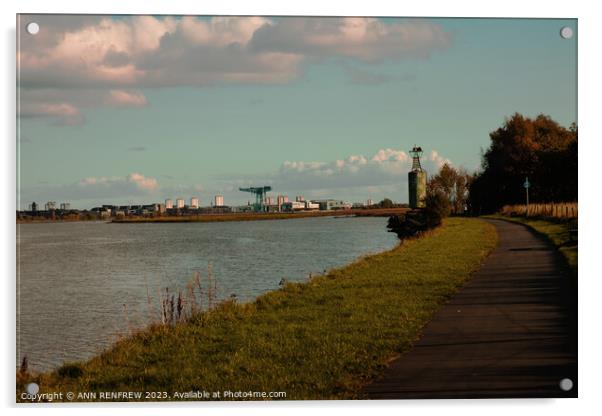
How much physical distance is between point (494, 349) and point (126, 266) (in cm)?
1253

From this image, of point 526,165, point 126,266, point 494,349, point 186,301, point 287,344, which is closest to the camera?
point 494,349

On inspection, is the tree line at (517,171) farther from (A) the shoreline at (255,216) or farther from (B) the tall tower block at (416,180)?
(A) the shoreline at (255,216)

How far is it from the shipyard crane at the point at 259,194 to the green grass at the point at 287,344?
175 centimetres

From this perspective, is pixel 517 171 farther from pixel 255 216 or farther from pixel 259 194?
pixel 259 194

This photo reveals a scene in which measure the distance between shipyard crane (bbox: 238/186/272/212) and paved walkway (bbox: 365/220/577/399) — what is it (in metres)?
3.07

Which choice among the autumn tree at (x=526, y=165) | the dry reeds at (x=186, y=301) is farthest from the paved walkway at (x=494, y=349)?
the dry reeds at (x=186, y=301)

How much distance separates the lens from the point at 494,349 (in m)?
7.18

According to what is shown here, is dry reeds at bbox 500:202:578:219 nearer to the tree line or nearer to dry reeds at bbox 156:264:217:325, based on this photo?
the tree line

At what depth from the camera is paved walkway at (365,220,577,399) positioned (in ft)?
20.9

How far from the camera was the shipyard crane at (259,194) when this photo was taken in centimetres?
960

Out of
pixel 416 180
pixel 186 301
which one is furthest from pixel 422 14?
pixel 186 301

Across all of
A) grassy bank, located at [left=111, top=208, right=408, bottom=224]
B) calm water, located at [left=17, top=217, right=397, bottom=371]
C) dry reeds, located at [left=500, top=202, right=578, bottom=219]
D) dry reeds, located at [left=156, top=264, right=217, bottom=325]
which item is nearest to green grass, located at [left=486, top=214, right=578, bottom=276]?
dry reeds, located at [left=500, top=202, right=578, bottom=219]

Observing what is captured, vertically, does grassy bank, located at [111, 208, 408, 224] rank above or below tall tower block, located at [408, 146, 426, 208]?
below
